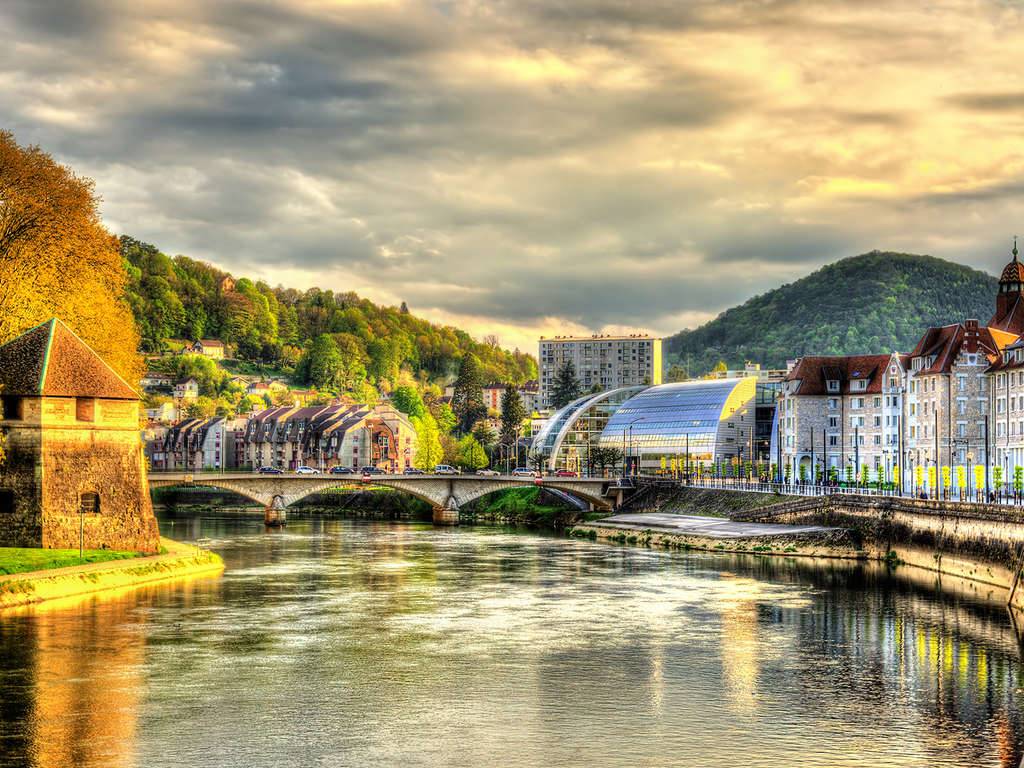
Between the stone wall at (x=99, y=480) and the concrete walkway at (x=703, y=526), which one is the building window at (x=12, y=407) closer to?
the stone wall at (x=99, y=480)

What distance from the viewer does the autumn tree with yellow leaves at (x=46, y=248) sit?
2347 inches

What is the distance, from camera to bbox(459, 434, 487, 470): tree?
16975cm

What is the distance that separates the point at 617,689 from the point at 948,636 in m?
15.0

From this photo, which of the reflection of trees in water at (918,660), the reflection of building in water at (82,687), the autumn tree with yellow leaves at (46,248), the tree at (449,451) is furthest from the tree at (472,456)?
the reflection of building in water at (82,687)

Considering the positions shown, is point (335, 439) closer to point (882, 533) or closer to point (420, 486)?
point (420, 486)

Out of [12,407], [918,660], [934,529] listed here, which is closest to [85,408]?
[12,407]

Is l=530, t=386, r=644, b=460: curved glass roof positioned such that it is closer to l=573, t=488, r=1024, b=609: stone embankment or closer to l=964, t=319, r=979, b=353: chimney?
l=573, t=488, r=1024, b=609: stone embankment

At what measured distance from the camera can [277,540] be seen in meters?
88.4

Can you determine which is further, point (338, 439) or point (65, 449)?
point (338, 439)

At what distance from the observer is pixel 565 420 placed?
552ft

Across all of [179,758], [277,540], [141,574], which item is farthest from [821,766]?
[277,540]

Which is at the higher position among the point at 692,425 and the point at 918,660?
the point at 692,425

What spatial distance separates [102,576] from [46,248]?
18.6m

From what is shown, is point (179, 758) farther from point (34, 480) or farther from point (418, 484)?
point (418, 484)
